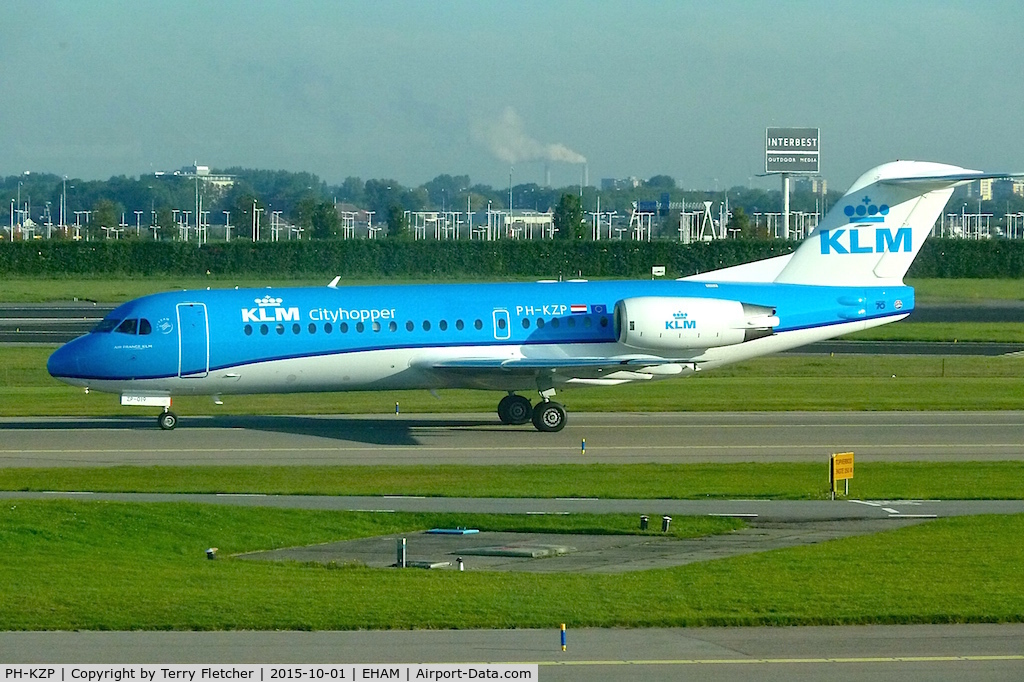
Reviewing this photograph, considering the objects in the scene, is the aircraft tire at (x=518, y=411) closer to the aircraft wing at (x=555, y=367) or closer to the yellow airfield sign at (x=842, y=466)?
the aircraft wing at (x=555, y=367)

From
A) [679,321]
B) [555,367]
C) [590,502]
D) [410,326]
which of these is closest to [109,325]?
[410,326]

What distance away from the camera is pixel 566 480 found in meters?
26.7

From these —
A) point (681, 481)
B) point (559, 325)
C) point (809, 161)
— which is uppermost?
point (809, 161)

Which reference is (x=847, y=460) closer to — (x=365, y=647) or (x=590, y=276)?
(x=365, y=647)

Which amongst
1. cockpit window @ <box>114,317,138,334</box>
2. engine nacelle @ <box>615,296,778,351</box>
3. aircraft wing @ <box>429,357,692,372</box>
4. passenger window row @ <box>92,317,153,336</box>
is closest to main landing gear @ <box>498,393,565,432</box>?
aircraft wing @ <box>429,357,692,372</box>

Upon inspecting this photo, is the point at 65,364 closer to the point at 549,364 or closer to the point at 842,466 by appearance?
the point at 549,364

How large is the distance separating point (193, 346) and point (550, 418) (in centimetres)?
901

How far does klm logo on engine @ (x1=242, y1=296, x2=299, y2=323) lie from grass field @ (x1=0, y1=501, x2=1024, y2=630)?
12.6 m

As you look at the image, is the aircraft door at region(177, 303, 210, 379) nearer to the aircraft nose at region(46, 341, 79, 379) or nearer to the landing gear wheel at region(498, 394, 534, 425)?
the aircraft nose at region(46, 341, 79, 379)

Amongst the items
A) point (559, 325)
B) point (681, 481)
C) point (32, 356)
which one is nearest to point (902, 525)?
point (681, 481)

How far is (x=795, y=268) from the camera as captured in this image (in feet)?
121

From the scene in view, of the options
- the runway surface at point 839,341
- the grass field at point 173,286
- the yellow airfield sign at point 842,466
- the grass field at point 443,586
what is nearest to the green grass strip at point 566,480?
the yellow airfield sign at point 842,466

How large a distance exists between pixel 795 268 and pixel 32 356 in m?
30.1

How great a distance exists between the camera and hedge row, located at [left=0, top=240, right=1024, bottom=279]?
96.5 meters
